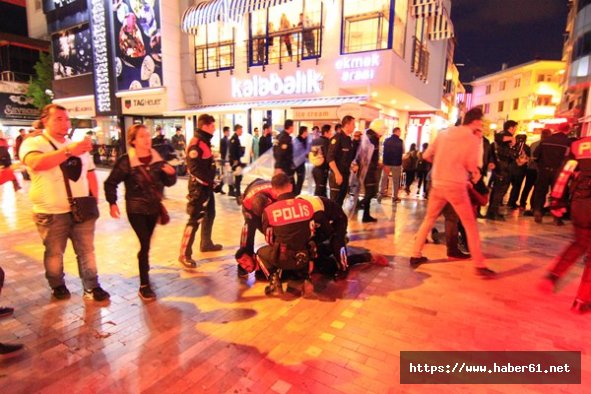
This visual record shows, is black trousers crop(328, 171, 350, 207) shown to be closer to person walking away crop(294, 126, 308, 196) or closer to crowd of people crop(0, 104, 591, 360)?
crowd of people crop(0, 104, 591, 360)

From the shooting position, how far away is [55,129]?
127 inches

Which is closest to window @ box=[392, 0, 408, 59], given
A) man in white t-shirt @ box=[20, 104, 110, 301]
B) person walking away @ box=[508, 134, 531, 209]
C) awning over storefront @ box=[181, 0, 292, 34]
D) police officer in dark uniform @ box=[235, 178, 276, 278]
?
awning over storefront @ box=[181, 0, 292, 34]

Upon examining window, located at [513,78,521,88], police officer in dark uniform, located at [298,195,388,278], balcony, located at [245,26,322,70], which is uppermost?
window, located at [513,78,521,88]

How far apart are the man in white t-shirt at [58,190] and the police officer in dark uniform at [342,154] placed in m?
3.71

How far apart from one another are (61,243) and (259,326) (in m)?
2.14

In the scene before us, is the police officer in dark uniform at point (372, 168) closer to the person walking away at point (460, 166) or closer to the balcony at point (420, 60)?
the person walking away at point (460, 166)

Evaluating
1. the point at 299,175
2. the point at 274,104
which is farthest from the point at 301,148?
the point at 274,104

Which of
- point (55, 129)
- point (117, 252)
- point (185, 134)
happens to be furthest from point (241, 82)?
point (55, 129)

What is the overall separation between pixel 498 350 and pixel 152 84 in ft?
57.9

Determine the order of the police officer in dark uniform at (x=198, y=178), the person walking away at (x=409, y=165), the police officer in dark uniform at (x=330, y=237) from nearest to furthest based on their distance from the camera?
1. the police officer in dark uniform at (x=330, y=237)
2. the police officer in dark uniform at (x=198, y=178)
3. the person walking away at (x=409, y=165)

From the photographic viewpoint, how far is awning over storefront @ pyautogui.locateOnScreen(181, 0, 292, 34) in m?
12.4

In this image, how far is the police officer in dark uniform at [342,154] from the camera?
600cm

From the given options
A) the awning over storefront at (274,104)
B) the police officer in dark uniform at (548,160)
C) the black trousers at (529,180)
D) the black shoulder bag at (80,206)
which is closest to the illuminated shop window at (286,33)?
the awning over storefront at (274,104)

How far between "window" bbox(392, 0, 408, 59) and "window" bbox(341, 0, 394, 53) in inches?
28.7
